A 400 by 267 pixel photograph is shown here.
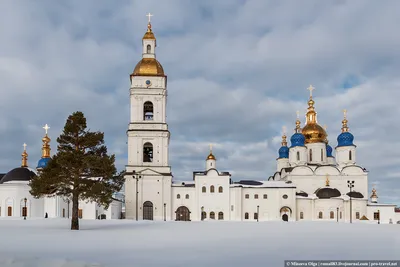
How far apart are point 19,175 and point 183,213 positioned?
2289cm

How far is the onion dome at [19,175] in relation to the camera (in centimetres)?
6294

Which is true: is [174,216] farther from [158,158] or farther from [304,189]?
[304,189]

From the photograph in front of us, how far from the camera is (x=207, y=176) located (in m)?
68.9

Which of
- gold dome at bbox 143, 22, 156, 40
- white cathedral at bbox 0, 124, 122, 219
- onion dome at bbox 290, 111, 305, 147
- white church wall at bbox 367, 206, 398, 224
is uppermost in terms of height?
gold dome at bbox 143, 22, 156, 40

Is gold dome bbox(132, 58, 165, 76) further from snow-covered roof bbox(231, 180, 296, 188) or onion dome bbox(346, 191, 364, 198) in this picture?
onion dome bbox(346, 191, 364, 198)

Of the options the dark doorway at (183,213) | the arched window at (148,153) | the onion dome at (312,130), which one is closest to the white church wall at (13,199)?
the arched window at (148,153)

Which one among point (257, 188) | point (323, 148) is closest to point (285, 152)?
point (323, 148)

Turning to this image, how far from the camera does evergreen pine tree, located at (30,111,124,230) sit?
3241 cm

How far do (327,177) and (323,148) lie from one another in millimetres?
6555

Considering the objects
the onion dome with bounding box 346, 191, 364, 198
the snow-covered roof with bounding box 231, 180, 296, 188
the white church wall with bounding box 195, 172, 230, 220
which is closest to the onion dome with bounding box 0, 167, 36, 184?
the white church wall with bounding box 195, 172, 230, 220

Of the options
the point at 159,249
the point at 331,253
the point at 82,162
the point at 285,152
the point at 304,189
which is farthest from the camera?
the point at 285,152

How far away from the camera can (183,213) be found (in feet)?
223

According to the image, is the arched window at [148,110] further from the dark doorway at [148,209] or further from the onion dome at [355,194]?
the onion dome at [355,194]

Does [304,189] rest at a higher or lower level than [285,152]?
lower
